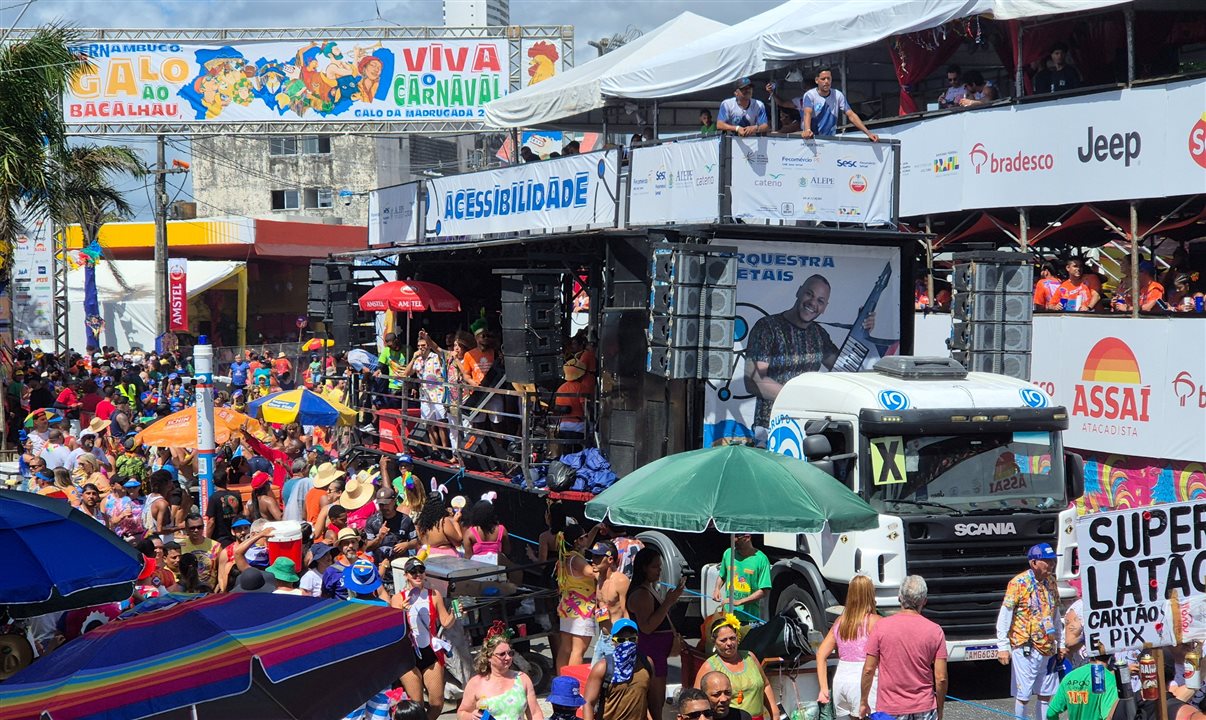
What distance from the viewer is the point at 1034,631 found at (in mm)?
9477

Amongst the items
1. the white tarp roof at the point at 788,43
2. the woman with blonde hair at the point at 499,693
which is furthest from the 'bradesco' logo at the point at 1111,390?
the woman with blonde hair at the point at 499,693

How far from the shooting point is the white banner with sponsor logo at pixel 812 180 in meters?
14.4

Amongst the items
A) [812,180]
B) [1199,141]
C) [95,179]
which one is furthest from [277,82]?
[1199,141]

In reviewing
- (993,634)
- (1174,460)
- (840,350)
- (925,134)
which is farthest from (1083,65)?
(993,634)

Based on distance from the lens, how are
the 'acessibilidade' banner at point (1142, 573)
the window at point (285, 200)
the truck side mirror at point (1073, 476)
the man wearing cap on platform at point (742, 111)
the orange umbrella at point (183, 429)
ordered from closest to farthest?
the 'acessibilidade' banner at point (1142, 573) → the truck side mirror at point (1073, 476) → the man wearing cap on platform at point (742, 111) → the orange umbrella at point (183, 429) → the window at point (285, 200)

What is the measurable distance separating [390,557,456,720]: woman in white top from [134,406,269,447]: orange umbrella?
7.47 metres

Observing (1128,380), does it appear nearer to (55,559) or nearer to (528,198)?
(528,198)

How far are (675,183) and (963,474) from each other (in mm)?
5368

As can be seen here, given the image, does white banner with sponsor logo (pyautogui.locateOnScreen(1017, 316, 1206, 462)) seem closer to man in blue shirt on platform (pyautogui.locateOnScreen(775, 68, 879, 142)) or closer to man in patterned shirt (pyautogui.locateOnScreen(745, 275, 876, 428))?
man in blue shirt on platform (pyautogui.locateOnScreen(775, 68, 879, 142))

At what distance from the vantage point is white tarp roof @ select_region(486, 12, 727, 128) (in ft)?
70.4

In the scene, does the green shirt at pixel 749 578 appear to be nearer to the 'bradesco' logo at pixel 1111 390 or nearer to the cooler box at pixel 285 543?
the cooler box at pixel 285 543

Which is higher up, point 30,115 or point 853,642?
point 30,115

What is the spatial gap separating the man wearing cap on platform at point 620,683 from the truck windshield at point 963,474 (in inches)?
130

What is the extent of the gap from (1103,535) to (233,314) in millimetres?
43783
